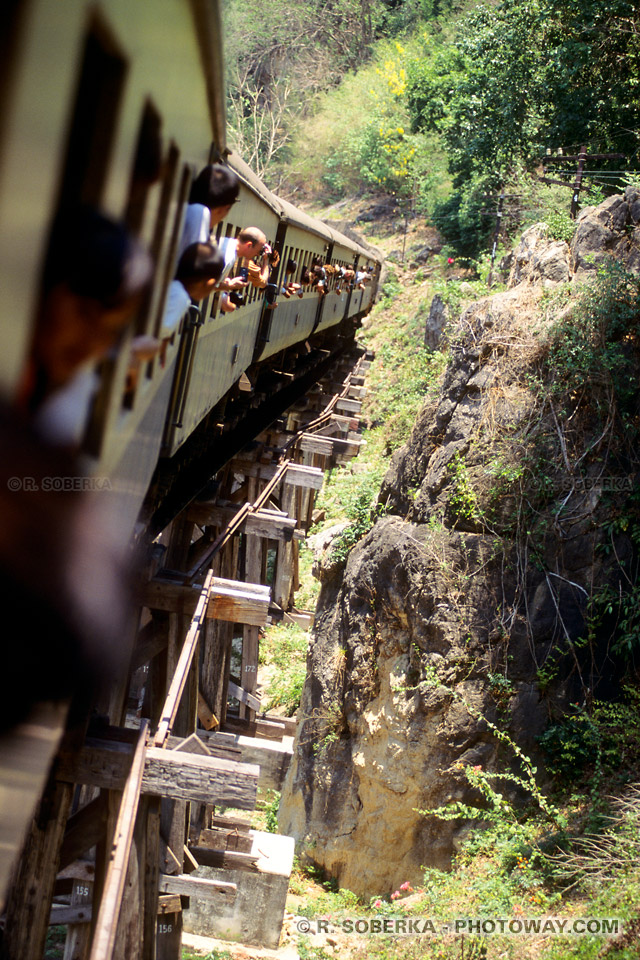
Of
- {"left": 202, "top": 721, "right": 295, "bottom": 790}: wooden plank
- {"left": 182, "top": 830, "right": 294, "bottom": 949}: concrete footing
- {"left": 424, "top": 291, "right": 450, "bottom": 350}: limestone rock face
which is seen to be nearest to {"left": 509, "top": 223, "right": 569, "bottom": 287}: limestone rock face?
{"left": 202, "top": 721, "right": 295, "bottom": 790}: wooden plank

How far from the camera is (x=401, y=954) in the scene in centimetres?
593

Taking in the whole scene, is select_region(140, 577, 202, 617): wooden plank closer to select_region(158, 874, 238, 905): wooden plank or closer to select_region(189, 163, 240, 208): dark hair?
select_region(158, 874, 238, 905): wooden plank

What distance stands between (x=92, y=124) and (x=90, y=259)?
0.75 ft

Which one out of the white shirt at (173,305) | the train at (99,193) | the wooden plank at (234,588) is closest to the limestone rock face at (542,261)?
the wooden plank at (234,588)

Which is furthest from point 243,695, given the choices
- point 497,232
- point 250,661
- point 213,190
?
point 497,232

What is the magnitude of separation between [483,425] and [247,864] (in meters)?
4.84

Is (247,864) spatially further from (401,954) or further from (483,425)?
(483,425)

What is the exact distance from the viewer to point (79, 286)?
1047 millimetres

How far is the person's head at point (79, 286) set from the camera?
1046 millimetres

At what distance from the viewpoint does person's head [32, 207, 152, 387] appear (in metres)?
1.05

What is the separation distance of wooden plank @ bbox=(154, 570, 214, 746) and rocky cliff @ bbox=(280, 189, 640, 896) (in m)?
3.93

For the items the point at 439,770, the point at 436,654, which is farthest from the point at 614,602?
the point at 439,770

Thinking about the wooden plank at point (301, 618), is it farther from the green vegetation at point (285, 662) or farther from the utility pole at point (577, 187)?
the utility pole at point (577, 187)

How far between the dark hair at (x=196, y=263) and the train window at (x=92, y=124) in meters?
0.87
